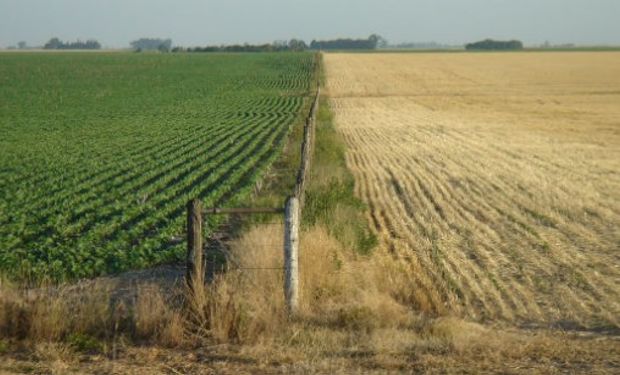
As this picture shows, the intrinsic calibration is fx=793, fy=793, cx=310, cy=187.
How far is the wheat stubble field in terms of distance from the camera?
380 inches

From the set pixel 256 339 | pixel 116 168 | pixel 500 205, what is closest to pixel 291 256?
pixel 256 339

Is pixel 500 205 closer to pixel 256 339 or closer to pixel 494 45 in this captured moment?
pixel 256 339

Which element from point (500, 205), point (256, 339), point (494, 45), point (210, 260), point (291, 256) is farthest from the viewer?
point (494, 45)

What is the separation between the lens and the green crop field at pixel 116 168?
11.5 metres

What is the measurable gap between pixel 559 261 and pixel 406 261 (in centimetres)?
224

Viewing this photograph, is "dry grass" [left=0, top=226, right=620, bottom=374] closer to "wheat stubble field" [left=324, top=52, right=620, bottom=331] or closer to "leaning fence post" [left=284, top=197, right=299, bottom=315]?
"leaning fence post" [left=284, top=197, right=299, bottom=315]

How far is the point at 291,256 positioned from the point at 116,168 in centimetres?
1270

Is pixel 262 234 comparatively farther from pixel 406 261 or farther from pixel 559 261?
pixel 559 261

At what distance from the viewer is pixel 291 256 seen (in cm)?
795

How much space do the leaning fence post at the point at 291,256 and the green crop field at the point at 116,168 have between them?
3.48m

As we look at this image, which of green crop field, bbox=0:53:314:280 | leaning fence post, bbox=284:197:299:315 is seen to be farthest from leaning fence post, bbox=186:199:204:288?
green crop field, bbox=0:53:314:280

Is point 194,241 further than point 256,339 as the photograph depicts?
Yes

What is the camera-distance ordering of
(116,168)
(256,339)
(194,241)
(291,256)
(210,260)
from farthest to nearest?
(116,168) < (210,260) < (291,256) < (194,241) < (256,339)

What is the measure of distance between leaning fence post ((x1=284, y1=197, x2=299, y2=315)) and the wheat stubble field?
1750 millimetres
